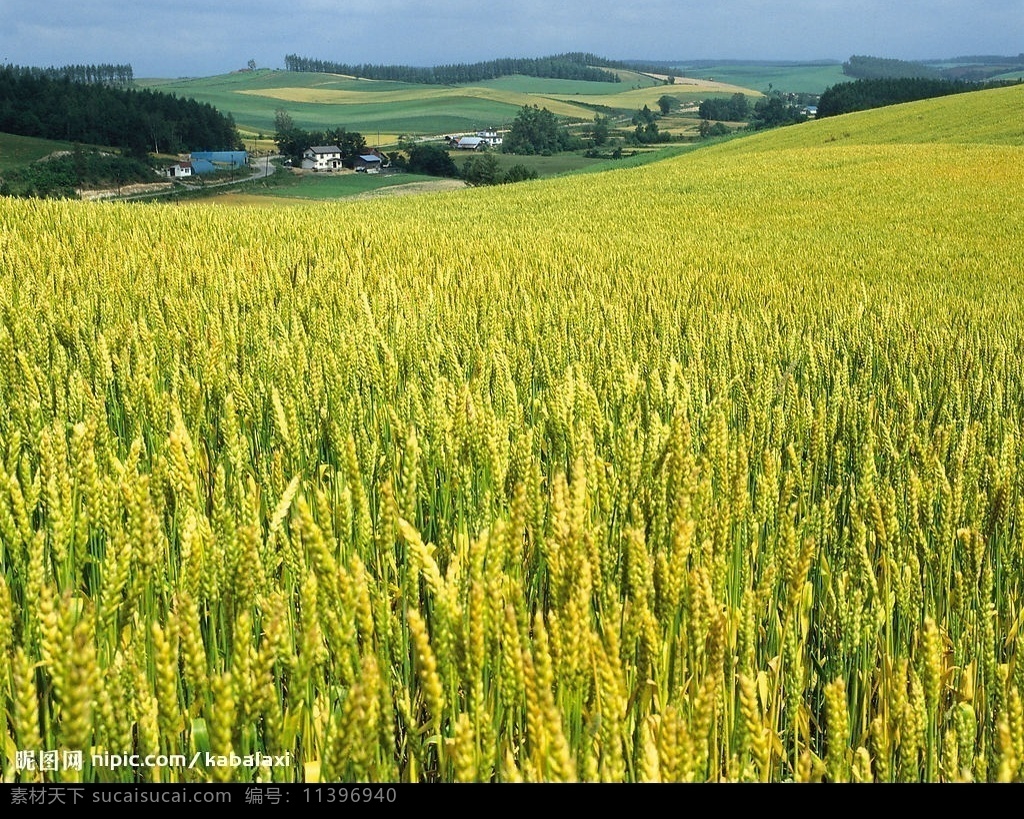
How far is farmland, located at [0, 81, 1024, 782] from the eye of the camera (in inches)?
41.3

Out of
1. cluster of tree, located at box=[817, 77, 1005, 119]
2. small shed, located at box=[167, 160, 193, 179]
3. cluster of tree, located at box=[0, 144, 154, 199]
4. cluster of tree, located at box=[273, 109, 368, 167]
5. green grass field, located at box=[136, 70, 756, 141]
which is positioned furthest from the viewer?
green grass field, located at box=[136, 70, 756, 141]

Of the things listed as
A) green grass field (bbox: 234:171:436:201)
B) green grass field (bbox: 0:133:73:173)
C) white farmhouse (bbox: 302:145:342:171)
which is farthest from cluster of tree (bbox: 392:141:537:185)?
green grass field (bbox: 0:133:73:173)

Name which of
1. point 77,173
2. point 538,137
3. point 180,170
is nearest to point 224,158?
point 180,170

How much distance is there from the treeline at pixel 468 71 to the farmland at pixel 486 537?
566 ft

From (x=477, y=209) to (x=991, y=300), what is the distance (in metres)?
13.2

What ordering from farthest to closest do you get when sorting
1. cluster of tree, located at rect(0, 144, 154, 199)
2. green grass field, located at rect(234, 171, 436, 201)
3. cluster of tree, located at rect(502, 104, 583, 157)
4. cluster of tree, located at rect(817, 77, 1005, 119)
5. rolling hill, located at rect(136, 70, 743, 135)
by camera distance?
rolling hill, located at rect(136, 70, 743, 135) → cluster of tree, located at rect(502, 104, 583, 157) → cluster of tree, located at rect(817, 77, 1005, 119) → green grass field, located at rect(234, 171, 436, 201) → cluster of tree, located at rect(0, 144, 154, 199)

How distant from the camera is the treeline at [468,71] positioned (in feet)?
562

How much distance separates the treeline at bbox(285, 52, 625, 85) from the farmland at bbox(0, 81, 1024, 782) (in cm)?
17264

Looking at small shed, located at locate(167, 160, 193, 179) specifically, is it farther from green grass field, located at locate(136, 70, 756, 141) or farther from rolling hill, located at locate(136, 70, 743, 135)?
green grass field, located at locate(136, 70, 756, 141)

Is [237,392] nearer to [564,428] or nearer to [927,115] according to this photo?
[564,428]

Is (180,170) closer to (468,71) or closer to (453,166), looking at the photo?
(453,166)

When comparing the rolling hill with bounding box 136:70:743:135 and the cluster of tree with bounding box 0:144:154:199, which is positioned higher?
the rolling hill with bounding box 136:70:743:135

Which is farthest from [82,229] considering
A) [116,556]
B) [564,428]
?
[116,556]

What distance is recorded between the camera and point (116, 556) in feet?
3.95
